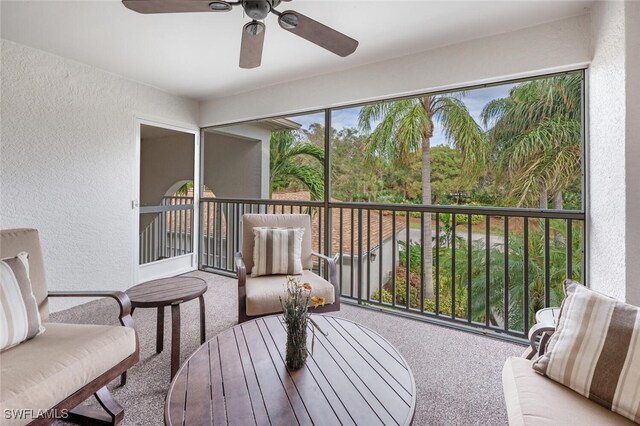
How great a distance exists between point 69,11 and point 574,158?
411cm

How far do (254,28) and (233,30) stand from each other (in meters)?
0.86

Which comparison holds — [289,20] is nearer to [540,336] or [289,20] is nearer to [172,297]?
[172,297]

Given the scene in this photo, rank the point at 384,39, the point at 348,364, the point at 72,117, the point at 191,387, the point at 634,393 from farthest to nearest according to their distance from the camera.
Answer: the point at 72,117
the point at 384,39
the point at 348,364
the point at 191,387
the point at 634,393

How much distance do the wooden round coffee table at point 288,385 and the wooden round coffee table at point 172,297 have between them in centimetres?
50

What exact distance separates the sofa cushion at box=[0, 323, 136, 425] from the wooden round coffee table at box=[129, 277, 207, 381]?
272 mm

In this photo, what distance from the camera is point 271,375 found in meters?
1.27

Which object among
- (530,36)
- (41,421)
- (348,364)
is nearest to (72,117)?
(41,421)

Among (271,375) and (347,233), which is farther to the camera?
(347,233)

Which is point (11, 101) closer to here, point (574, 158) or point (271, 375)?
point (271, 375)

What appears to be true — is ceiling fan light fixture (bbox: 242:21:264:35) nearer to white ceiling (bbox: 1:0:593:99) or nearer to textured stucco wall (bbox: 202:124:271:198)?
white ceiling (bbox: 1:0:593:99)

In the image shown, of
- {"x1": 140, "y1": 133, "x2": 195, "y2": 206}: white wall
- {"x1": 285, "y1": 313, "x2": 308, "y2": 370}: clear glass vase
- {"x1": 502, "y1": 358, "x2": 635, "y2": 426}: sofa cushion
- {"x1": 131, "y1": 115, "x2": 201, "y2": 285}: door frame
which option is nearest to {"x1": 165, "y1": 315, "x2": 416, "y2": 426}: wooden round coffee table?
{"x1": 285, "y1": 313, "x2": 308, "y2": 370}: clear glass vase

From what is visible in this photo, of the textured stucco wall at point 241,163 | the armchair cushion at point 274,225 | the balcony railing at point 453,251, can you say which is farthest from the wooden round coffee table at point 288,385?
the textured stucco wall at point 241,163

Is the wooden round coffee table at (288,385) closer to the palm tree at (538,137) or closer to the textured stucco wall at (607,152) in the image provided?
the textured stucco wall at (607,152)

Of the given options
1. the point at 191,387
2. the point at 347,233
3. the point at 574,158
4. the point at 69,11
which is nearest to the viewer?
the point at 191,387
